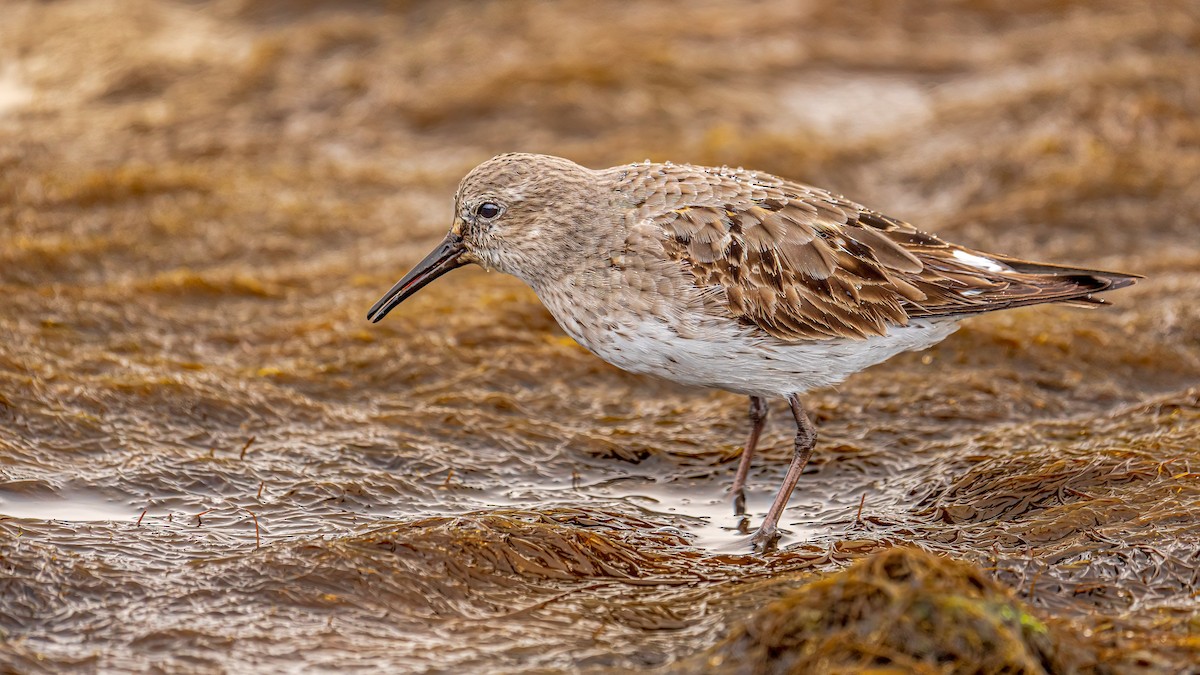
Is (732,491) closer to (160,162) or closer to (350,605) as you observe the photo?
(350,605)

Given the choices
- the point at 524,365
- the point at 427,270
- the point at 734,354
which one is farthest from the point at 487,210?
the point at 524,365

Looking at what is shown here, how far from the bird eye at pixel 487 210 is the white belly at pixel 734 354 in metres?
0.73

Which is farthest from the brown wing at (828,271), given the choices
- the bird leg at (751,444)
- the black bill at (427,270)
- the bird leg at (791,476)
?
the black bill at (427,270)

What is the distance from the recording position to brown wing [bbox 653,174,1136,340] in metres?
6.96

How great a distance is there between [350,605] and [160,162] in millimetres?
7260

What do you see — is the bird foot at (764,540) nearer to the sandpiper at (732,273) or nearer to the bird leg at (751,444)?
the sandpiper at (732,273)

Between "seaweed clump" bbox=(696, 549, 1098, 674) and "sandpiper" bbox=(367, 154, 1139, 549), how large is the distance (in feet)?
5.92

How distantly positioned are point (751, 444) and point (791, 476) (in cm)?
50

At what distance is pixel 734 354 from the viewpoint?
6.88 metres

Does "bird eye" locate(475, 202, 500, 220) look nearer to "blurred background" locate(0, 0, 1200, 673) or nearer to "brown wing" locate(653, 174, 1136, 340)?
"brown wing" locate(653, 174, 1136, 340)

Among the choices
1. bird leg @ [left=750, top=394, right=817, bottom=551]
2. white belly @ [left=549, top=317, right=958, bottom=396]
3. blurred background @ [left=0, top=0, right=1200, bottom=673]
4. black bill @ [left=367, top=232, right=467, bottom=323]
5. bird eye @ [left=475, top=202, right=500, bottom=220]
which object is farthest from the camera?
black bill @ [left=367, top=232, right=467, bottom=323]

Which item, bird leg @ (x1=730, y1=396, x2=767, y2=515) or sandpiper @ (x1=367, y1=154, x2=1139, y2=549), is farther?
bird leg @ (x1=730, y1=396, x2=767, y2=515)

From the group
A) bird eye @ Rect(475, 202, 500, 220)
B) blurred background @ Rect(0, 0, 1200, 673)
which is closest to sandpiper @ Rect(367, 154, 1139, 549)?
bird eye @ Rect(475, 202, 500, 220)

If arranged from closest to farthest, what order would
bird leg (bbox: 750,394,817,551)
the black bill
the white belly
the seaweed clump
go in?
the seaweed clump, the white belly, bird leg (bbox: 750,394,817,551), the black bill
